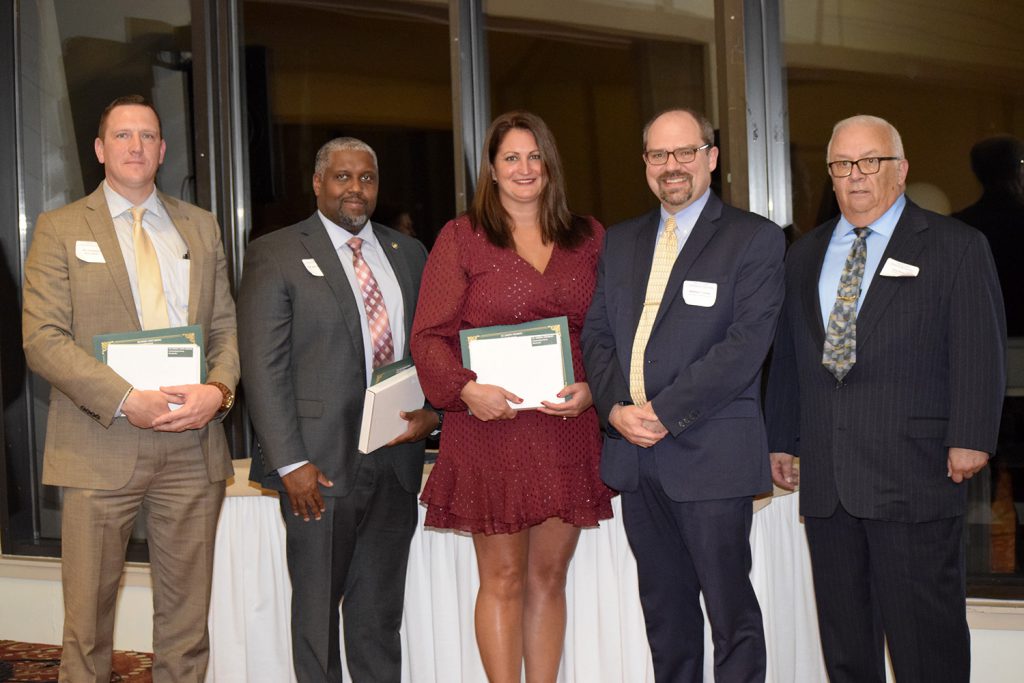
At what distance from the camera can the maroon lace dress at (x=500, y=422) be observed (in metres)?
2.78

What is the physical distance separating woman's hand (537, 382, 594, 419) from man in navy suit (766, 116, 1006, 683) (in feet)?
2.00

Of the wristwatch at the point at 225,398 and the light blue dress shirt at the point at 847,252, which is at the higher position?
the light blue dress shirt at the point at 847,252

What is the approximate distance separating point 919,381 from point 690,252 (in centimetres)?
67

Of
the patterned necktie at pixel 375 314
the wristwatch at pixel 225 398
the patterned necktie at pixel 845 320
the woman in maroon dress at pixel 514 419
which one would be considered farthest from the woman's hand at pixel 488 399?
the patterned necktie at pixel 845 320

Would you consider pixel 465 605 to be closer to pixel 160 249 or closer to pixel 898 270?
pixel 160 249

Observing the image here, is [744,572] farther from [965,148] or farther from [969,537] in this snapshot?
[965,148]

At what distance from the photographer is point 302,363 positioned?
2928mm

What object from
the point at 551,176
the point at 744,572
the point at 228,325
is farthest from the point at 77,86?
the point at 744,572

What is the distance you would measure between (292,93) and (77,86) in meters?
1.09

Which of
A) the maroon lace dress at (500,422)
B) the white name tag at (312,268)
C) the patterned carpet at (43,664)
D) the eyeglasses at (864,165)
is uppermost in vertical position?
the eyeglasses at (864,165)

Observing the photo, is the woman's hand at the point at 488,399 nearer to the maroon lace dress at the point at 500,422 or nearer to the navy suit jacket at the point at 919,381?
the maroon lace dress at the point at 500,422

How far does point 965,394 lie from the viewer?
238 cm

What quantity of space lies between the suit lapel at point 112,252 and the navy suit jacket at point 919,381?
201 cm

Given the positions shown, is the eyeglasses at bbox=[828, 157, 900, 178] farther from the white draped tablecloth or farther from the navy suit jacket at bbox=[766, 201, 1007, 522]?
the white draped tablecloth
